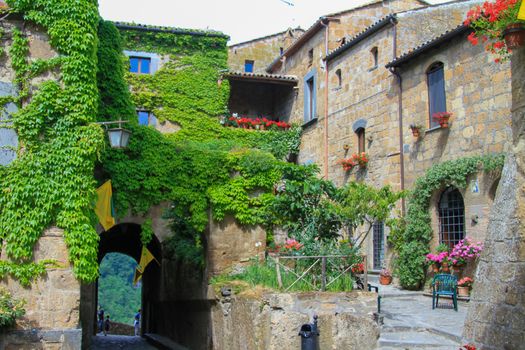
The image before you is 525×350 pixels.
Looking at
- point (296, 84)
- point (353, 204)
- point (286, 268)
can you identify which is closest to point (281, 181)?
point (353, 204)

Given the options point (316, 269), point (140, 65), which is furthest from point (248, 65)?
point (316, 269)

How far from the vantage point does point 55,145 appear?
10188mm

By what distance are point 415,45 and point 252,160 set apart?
884 cm

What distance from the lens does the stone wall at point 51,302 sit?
9.74 metres

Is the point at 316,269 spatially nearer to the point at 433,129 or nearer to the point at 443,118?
the point at 443,118

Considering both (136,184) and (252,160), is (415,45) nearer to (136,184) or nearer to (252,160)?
(252,160)

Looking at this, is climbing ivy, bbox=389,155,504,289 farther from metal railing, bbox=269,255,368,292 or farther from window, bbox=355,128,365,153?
metal railing, bbox=269,255,368,292

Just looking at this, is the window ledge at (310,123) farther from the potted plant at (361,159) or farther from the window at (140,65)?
the window at (140,65)

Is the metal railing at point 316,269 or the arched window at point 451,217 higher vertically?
the arched window at point 451,217

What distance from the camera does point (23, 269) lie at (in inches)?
388

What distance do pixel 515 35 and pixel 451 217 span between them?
1009 cm

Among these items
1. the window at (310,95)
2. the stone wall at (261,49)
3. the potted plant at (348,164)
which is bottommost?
the potted plant at (348,164)

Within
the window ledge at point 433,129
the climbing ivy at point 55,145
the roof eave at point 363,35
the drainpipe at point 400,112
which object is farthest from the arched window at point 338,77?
the climbing ivy at point 55,145

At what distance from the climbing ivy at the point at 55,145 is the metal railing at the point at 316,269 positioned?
11.3 feet
